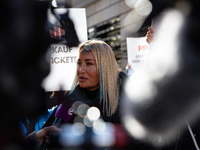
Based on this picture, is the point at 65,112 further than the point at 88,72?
No

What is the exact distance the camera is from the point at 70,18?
3271mm

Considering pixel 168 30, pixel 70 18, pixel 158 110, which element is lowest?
pixel 158 110

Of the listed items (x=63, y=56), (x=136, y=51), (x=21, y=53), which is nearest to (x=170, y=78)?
(x=21, y=53)

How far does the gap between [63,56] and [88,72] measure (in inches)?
52.6

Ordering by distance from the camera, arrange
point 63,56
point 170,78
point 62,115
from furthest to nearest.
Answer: point 63,56 → point 62,115 → point 170,78

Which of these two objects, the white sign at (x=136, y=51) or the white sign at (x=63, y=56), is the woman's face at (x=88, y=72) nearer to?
the white sign at (x=63, y=56)

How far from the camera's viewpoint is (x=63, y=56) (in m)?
3.24

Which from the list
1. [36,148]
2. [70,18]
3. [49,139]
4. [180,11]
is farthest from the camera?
[70,18]

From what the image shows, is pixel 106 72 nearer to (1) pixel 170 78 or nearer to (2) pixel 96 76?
(2) pixel 96 76

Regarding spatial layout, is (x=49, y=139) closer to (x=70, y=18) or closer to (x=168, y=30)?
(x=168, y=30)

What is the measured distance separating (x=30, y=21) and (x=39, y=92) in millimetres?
659

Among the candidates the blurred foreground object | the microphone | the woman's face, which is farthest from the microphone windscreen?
the blurred foreground object

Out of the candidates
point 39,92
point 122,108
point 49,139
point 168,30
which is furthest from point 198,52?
point 39,92

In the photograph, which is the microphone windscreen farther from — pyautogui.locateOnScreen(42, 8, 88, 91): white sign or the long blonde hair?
pyautogui.locateOnScreen(42, 8, 88, 91): white sign
